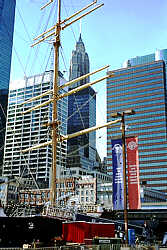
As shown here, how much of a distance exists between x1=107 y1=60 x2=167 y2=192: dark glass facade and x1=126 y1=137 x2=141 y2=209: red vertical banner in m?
106

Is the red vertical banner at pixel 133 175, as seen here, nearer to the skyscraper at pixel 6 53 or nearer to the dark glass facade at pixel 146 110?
the dark glass facade at pixel 146 110

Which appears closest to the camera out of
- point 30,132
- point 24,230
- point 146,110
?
point 24,230

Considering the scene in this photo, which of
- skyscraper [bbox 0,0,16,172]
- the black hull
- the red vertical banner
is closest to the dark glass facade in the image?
skyscraper [bbox 0,0,16,172]

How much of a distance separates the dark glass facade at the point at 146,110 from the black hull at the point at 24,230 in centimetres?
10636

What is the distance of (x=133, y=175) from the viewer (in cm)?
2570

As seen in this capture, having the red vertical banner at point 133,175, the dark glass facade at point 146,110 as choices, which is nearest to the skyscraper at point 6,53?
the dark glass facade at point 146,110

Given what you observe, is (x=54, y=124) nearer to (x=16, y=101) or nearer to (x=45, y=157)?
(x=45, y=157)

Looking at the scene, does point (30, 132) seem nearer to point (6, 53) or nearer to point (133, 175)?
point (6, 53)

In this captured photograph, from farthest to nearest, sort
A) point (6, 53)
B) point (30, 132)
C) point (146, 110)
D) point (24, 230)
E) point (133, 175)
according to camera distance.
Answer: point (30, 132) → point (146, 110) → point (6, 53) → point (133, 175) → point (24, 230)

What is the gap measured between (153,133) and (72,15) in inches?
3810

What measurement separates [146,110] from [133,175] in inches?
4680

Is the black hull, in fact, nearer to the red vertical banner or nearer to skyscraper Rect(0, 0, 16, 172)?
the red vertical banner

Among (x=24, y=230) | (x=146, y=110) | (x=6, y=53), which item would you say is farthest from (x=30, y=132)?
(x=24, y=230)

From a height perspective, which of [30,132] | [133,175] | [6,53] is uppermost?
[6,53]
